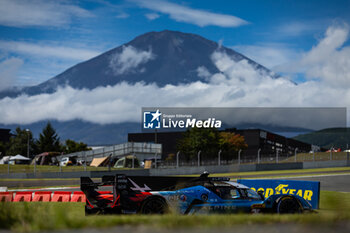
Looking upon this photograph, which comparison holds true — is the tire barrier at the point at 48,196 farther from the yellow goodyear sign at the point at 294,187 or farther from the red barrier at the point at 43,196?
the yellow goodyear sign at the point at 294,187

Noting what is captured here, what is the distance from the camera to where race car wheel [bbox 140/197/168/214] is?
10.5 m

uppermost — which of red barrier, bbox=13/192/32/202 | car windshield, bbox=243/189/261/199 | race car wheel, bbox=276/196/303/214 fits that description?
car windshield, bbox=243/189/261/199

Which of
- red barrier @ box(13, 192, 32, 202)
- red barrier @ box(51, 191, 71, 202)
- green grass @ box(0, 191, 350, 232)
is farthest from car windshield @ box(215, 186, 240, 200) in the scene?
red barrier @ box(13, 192, 32, 202)

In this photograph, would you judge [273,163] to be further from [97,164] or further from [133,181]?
[133,181]

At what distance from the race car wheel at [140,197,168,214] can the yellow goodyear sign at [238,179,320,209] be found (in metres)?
6.26

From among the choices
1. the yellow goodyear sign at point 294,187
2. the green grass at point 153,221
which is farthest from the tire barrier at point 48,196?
the green grass at point 153,221

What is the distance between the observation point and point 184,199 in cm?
1079

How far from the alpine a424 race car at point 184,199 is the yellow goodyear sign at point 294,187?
3164mm

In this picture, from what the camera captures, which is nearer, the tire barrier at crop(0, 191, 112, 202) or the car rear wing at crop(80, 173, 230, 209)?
the car rear wing at crop(80, 173, 230, 209)

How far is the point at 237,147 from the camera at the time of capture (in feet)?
310

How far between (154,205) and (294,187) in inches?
263

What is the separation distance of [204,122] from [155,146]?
10.3 m

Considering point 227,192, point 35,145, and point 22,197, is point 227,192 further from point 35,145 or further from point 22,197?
point 35,145

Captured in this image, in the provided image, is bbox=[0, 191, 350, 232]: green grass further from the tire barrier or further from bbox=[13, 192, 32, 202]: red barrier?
bbox=[13, 192, 32, 202]: red barrier
